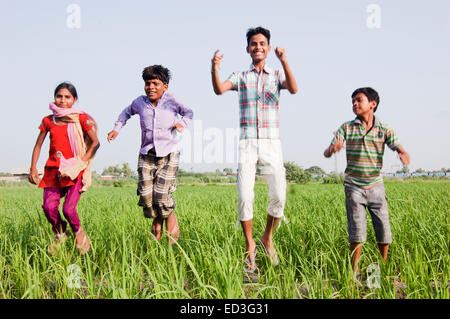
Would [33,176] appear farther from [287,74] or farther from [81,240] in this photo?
[287,74]

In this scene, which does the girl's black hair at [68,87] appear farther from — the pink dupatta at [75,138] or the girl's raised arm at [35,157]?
the girl's raised arm at [35,157]

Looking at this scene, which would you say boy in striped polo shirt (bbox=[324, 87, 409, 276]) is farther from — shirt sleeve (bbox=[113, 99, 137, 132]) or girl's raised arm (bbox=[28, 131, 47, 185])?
girl's raised arm (bbox=[28, 131, 47, 185])

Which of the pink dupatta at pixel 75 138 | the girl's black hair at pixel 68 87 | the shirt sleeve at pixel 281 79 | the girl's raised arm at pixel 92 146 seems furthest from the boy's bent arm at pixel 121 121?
the shirt sleeve at pixel 281 79

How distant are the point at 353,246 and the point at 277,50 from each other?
1697 mm

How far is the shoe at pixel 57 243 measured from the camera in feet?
10.4

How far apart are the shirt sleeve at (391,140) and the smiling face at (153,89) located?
220cm

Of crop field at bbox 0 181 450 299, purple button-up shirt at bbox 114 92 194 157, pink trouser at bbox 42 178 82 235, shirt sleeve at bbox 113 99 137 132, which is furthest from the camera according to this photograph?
shirt sleeve at bbox 113 99 137 132

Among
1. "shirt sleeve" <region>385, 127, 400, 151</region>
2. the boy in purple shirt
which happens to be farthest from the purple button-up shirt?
"shirt sleeve" <region>385, 127, 400, 151</region>

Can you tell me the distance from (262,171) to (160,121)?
1.21m

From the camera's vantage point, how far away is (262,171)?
3096 millimetres

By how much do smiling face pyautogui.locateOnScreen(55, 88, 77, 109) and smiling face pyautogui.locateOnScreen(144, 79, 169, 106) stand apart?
0.75 m

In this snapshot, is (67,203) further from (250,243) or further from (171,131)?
(250,243)

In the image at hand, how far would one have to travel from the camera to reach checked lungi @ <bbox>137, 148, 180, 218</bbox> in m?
3.64
